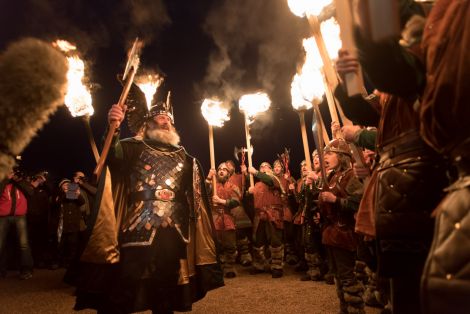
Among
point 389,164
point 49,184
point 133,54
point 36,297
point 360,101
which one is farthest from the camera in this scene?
point 49,184

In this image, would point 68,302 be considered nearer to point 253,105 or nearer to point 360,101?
point 253,105

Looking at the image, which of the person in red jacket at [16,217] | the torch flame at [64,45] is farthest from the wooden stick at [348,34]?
the person in red jacket at [16,217]

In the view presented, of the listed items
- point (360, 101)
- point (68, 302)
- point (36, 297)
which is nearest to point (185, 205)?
point (360, 101)

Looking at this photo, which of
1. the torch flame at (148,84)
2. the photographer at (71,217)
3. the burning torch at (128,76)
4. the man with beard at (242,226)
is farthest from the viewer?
the man with beard at (242,226)

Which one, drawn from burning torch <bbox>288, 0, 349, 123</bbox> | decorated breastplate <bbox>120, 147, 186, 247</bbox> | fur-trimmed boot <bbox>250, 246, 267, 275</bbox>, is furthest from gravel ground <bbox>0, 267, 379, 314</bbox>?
burning torch <bbox>288, 0, 349, 123</bbox>

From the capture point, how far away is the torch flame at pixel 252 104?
6800 millimetres

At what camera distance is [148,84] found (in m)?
4.74

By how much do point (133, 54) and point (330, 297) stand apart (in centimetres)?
465

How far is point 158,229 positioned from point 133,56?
1889 mm

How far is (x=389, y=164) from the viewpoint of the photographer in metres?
1.84

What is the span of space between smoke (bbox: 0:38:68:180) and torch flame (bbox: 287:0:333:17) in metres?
2.15

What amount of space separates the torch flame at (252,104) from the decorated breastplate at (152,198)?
10.0 ft

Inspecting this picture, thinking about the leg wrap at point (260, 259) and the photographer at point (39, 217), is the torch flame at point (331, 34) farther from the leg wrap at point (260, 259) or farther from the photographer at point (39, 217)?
the photographer at point (39, 217)

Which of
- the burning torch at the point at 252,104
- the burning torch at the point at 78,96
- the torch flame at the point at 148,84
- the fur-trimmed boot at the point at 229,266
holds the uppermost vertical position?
the burning torch at the point at 252,104
